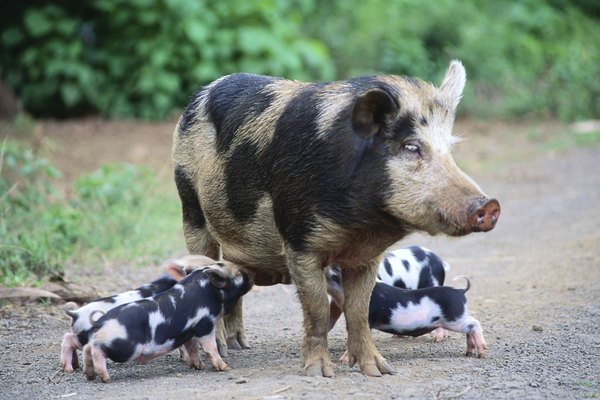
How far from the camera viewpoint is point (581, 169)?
550 inches

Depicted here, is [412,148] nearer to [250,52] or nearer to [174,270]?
[174,270]

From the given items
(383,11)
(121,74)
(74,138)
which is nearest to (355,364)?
(74,138)

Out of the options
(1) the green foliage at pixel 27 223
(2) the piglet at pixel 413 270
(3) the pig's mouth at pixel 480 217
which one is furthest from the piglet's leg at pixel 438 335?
(1) the green foliage at pixel 27 223

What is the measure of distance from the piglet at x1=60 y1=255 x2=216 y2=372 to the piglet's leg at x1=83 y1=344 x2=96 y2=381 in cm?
18

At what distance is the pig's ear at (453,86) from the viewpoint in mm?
5391

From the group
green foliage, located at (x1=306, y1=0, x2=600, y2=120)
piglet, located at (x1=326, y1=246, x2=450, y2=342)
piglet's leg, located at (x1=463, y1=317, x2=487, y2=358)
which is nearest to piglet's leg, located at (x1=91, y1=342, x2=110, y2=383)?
piglet, located at (x1=326, y1=246, x2=450, y2=342)

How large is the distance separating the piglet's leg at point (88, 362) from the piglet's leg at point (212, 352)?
2.09ft

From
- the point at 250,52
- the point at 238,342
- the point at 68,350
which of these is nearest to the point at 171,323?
the point at 68,350

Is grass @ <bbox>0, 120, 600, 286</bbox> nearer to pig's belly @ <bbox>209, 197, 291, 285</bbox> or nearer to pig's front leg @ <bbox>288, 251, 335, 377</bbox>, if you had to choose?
pig's belly @ <bbox>209, 197, 291, 285</bbox>

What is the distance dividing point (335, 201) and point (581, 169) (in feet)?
31.6

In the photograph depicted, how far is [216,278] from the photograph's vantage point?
5.62 m

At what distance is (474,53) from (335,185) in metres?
13.7

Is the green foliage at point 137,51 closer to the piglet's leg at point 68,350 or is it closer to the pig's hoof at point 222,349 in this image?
the pig's hoof at point 222,349

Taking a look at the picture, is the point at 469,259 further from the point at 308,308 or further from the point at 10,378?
the point at 10,378
